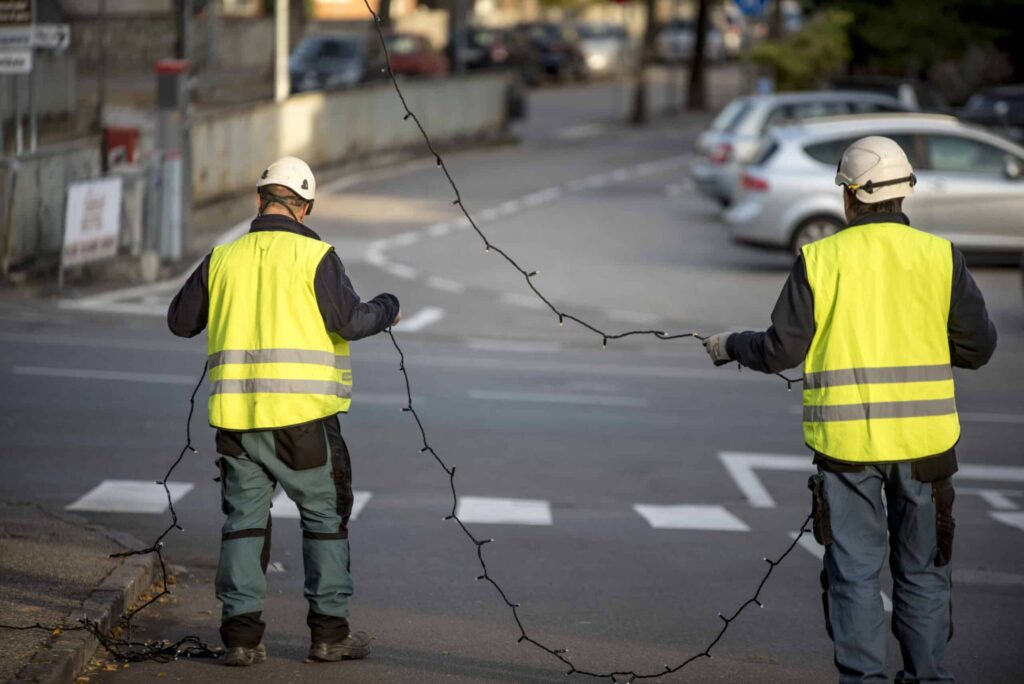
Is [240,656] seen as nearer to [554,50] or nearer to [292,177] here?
[292,177]

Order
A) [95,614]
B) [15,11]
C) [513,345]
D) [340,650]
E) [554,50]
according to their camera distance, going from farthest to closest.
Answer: [554,50] → [15,11] → [513,345] → [95,614] → [340,650]

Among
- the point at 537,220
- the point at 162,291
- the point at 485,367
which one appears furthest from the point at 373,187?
the point at 485,367

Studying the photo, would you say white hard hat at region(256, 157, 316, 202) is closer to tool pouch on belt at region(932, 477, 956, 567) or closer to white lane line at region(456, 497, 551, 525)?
tool pouch on belt at region(932, 477, 956, 567)

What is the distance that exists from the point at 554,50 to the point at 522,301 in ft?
149

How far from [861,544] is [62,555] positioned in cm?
369

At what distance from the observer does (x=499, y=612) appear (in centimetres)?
749

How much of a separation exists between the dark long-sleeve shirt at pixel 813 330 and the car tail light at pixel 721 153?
2052 cm

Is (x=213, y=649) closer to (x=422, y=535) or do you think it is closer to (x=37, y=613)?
(x=37, y=613)

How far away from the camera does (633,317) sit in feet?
59.5

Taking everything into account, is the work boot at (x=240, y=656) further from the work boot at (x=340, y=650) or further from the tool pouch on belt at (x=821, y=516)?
the tool pouch on belt at (x=821, y=516)

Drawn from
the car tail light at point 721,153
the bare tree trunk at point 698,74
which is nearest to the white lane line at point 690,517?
the car tail light at point 721,153

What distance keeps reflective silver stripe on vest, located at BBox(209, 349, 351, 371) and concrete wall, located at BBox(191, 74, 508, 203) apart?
18517mm

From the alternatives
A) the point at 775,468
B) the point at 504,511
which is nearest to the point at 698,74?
the point at 775,468

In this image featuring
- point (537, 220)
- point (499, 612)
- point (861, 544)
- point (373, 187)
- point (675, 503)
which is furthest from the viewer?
point (373, 187)
